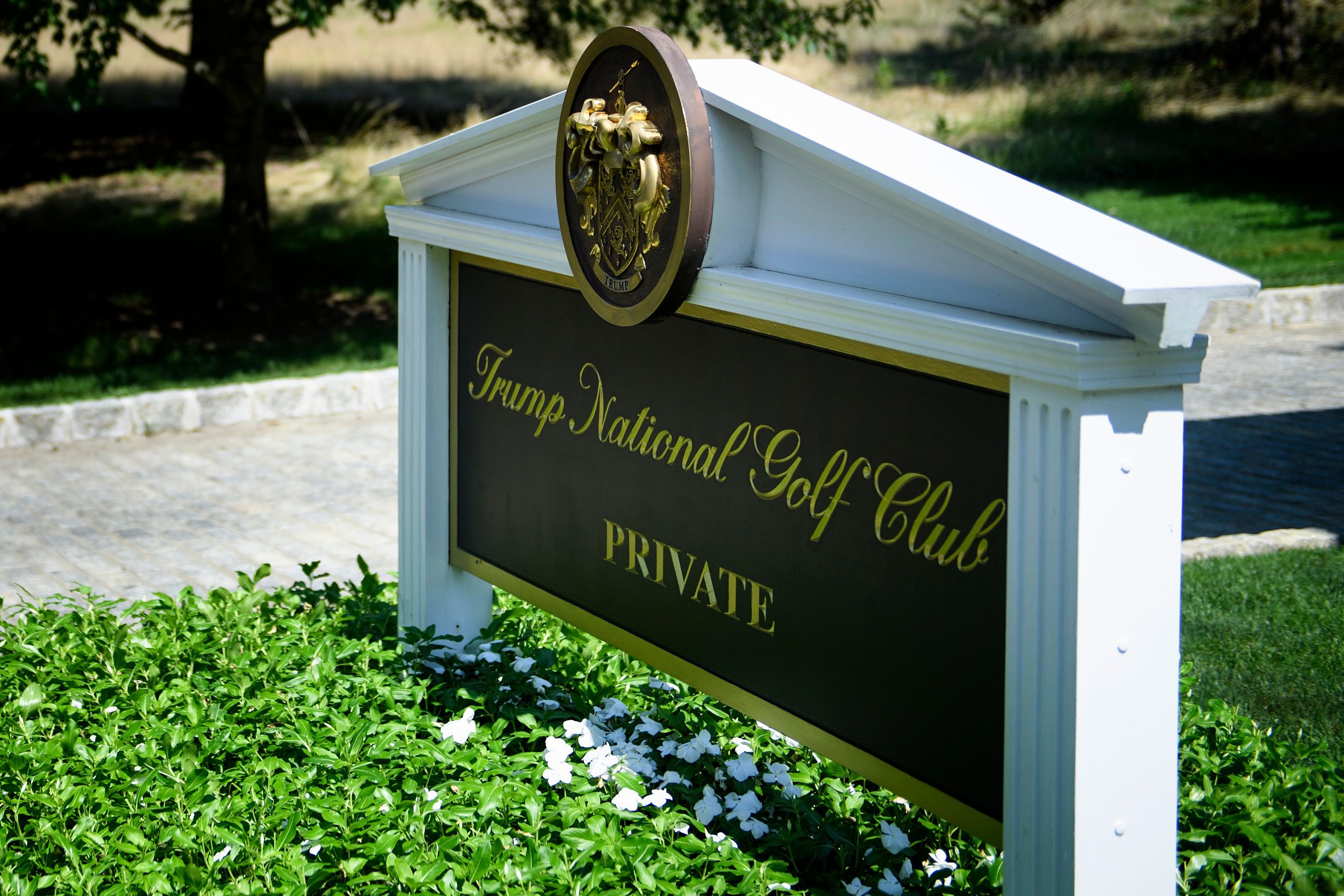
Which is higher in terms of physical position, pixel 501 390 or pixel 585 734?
pixel 501 390

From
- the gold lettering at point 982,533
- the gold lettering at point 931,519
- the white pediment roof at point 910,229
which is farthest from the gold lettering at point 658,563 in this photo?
the gold lettering at point 982,533

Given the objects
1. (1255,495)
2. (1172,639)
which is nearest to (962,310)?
(1172,639)

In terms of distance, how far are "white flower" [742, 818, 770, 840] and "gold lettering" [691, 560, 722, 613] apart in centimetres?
55

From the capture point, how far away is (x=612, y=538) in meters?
Answer: 3.70

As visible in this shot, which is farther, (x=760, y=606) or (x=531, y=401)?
(x=531, y=401)

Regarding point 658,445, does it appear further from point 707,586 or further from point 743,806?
point 743,806

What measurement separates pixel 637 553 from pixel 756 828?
0.84 m

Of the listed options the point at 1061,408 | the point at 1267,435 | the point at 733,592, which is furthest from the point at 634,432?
the point at 1267,435

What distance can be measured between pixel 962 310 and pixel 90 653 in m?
3.48

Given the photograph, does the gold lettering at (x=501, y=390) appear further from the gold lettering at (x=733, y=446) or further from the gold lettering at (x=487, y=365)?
the gold lettering at (x=733, y=446)

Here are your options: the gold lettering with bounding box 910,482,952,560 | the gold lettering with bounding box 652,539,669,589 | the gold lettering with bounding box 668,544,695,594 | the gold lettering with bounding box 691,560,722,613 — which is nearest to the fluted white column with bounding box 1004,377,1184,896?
the gold lettering with bounding box 910,482,952,560

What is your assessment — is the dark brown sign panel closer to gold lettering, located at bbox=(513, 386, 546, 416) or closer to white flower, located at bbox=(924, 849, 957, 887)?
gold lettering, located at bbox=(513, 386, 546, 416)

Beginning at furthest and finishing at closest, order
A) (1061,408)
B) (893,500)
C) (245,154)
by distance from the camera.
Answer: (245,154) < (893,500) < (1061,408)

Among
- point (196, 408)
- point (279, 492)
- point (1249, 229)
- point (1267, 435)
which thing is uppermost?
point (1249, 229)
